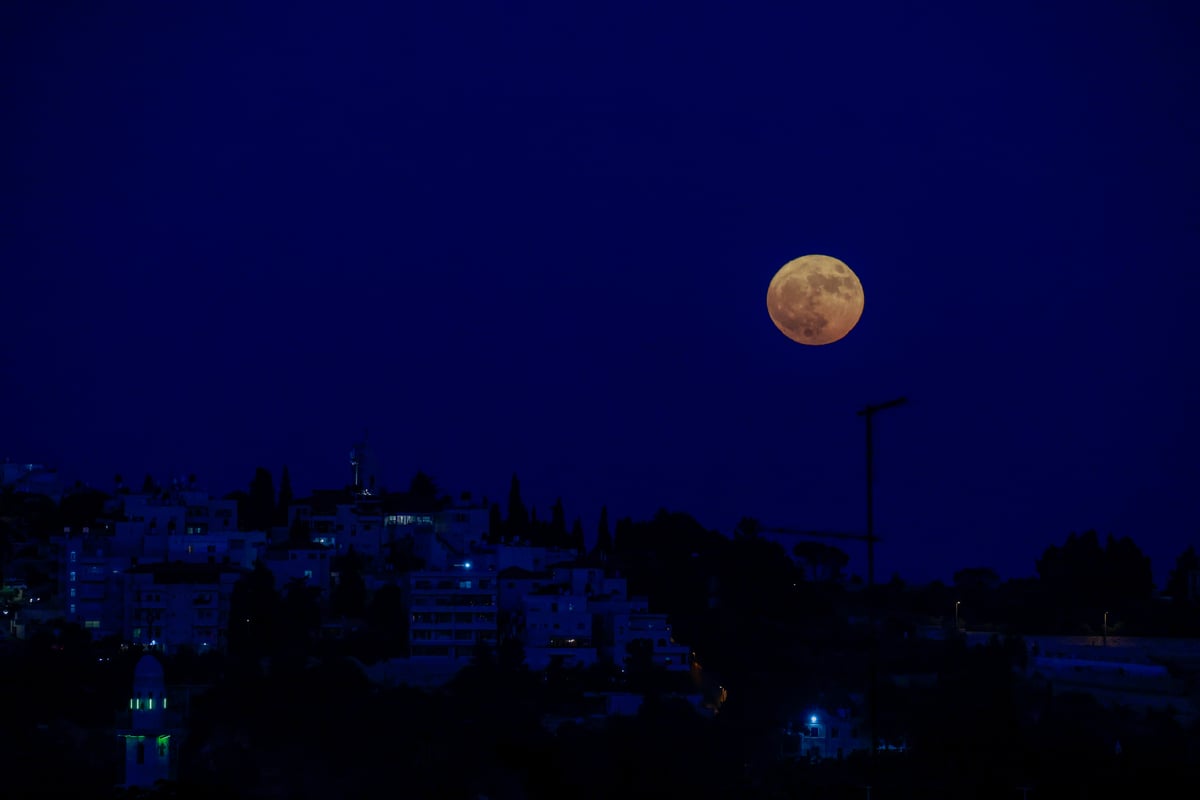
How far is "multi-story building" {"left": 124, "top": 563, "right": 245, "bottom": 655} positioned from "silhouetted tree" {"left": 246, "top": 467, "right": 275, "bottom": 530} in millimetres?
8648

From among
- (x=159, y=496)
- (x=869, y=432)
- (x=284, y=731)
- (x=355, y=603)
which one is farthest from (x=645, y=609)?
(x=869, y=432)

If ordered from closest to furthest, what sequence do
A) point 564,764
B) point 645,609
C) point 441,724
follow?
point 564,764
point 441,724
point 645,609

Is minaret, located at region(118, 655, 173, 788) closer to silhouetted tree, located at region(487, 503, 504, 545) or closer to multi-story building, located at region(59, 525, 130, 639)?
multi-story building, located at region(59, 525, 130, 639)

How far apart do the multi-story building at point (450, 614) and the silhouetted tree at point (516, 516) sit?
10.6 metres

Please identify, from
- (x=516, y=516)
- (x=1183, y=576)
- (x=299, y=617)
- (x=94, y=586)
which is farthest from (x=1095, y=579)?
(x=94, y=586)

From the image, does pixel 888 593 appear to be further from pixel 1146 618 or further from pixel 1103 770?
pixel 1103 770

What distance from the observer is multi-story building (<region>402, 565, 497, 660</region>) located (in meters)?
47.2

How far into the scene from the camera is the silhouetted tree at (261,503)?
186ft

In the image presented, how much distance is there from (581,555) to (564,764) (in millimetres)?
22038

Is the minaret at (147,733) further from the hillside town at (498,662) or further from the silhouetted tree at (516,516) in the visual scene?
the silhouetted tree at (516,516)

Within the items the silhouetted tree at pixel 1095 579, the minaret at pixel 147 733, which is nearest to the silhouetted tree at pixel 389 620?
the minaret at pixel 147 733

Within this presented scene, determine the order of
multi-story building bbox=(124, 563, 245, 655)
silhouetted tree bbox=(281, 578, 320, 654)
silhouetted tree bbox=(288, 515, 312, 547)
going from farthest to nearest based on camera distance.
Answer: silhouetted tree bbox=(288, 515, 312, 547), multi-story building bbox=(124, 563, 245, 655), silhouetted tree bbox=(281, 578, 320, 654)

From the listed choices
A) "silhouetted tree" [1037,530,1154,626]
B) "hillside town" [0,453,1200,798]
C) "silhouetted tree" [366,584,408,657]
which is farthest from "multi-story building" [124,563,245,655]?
"silhouetted tree" [1037,530,1154,626]

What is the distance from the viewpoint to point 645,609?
5031cm
